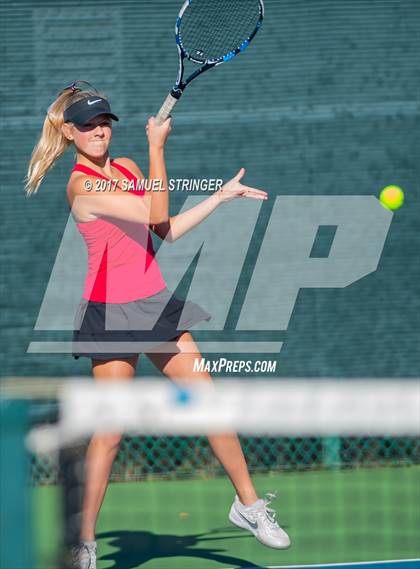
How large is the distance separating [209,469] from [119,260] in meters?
2.08

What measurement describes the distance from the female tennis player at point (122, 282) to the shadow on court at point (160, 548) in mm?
448

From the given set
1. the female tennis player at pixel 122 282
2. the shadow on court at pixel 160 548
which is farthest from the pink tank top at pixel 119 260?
the shadow on court at pixel 160 548

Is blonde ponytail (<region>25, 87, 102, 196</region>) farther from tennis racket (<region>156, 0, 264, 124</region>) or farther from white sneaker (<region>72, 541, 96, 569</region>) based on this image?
white sneaker (<region>72, 541, 96, 569</region>)

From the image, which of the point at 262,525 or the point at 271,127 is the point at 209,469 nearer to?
the point at 271,127

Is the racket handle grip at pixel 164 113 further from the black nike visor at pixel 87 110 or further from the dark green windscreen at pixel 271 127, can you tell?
the dark green windscreen at pixel 271 127

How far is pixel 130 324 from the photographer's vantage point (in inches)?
168

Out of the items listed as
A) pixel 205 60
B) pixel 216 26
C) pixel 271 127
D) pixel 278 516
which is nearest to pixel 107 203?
pixel 205 60

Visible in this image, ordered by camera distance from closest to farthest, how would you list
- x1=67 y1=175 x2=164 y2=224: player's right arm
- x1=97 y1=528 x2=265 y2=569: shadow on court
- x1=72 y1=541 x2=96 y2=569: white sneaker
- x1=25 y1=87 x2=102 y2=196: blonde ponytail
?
x1=72 y1=541 x2=96 y2=569: white sneaker → x1=67 y1=175 x2=164 y2=224: player's right arm → x1=25 y1=87 x2=102 y2=196: blonde ponytail → x1=97 y1=528 x2=265 y2=569: shadow on court

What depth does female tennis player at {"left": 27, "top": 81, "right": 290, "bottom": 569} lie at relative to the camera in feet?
13.6

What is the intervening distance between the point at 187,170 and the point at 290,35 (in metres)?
0.74

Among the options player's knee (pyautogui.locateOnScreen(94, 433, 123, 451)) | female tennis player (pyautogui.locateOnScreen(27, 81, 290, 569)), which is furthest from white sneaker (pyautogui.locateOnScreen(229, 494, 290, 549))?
player's knee (pyautogui.locateOnScreen(94, 433, 123, 451))

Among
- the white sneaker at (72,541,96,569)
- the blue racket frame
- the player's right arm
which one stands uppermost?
the blue racket frame

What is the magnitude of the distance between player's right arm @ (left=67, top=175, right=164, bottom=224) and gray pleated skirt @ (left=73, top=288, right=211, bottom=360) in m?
0.27

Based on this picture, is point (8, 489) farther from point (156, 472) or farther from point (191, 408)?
point (156, 472)
